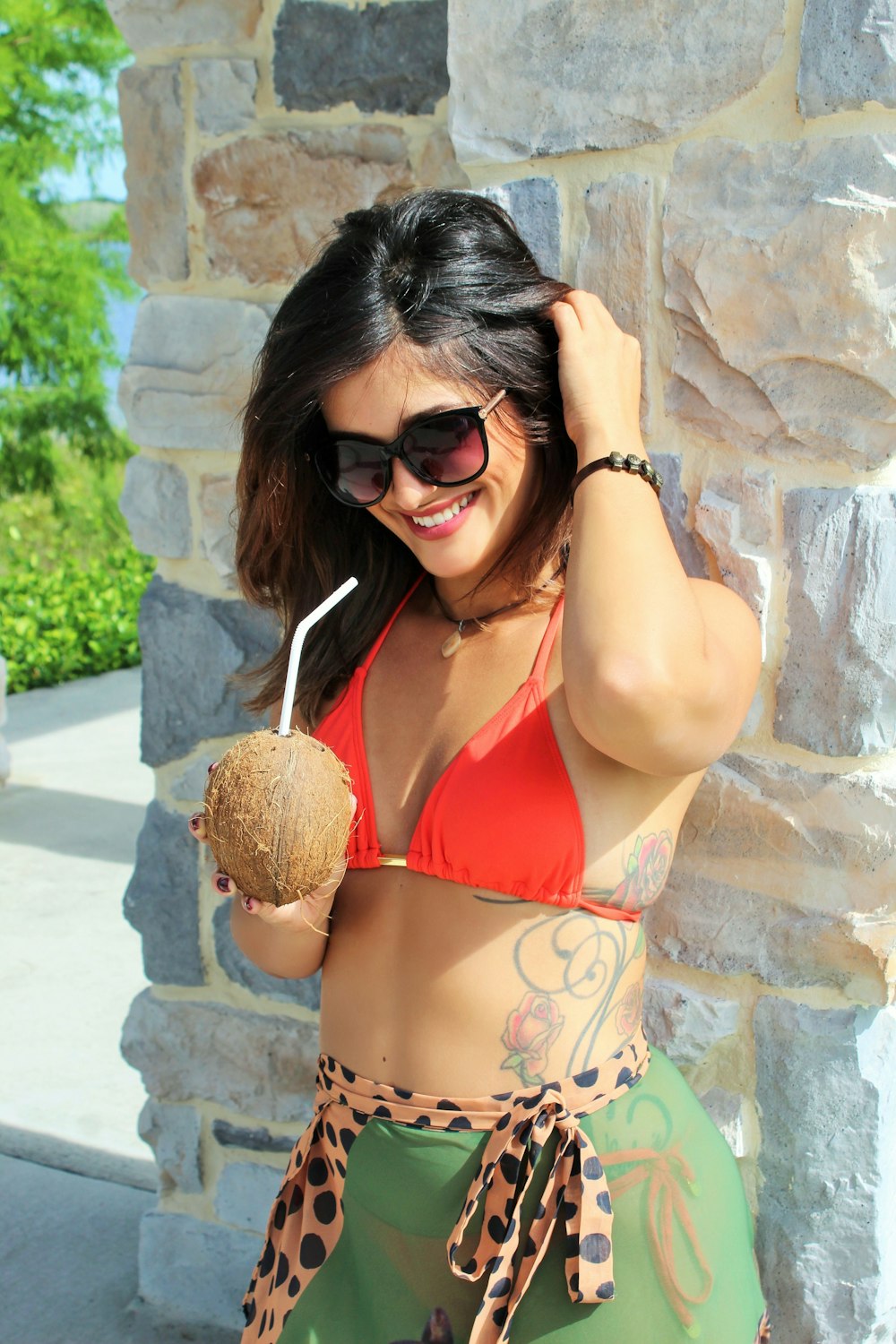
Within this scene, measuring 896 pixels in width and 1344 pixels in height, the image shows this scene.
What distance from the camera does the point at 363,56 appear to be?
7.16ft

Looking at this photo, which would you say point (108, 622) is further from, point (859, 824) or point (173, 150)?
point (859, 824)

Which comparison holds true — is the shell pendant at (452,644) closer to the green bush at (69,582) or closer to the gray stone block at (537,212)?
the gray stone block at (537,212)

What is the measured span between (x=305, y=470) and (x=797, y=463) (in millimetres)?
677

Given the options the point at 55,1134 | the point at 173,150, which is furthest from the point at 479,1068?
the point at 55,1134

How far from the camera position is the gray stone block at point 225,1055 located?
253 cm

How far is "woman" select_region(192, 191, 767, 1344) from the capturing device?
4.75ft

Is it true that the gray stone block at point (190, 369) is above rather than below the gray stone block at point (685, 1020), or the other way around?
above

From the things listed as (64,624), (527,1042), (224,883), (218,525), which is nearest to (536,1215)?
(527,1042)

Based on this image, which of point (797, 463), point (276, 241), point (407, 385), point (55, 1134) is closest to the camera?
point (407, 385)

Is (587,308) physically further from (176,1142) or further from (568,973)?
(176,1142)

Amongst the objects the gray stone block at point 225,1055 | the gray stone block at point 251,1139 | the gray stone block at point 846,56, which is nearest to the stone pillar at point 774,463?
the gray stone block at point 846,56

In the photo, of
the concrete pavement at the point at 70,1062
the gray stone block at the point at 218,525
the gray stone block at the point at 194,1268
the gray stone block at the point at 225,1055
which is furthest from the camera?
the concrete pavement at the point at 70,1062

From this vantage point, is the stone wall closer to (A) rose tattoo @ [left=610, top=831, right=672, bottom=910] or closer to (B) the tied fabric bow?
(A) rose tattoo @ [left=610, top=831, right=672, bottom=910]

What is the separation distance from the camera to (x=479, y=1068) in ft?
5.00
